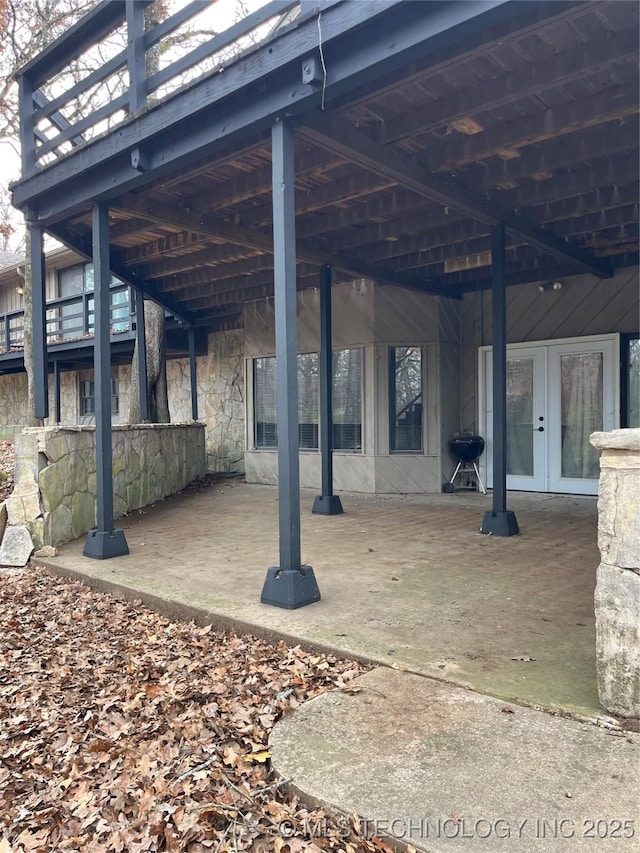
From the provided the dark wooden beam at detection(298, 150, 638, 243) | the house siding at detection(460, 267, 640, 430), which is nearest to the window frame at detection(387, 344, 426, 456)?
the house siding at detection(460, 267, 640, 430)

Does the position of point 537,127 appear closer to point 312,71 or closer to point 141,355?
point 312,71

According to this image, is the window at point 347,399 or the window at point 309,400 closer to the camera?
the window at point 347,399

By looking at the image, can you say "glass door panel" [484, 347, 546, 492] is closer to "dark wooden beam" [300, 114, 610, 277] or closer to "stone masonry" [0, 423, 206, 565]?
"dark wooden beam" [300, 114, 610, 277]

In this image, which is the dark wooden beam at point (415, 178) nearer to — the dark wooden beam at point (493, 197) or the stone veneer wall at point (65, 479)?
the dark wooden beam at point (493, 197)

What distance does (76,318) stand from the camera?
1359 cm

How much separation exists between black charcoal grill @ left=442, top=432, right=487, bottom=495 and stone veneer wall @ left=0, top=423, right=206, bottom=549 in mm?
3997

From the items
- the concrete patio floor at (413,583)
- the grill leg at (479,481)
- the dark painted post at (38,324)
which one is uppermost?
the dark painted post at (38,324)

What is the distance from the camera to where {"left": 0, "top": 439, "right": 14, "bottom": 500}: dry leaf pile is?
6.68m

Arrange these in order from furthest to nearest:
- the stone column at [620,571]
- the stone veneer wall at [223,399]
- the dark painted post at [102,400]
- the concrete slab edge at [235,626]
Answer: the stone veneer wall at [223,399] → the dark painted post at [102,400] → the concrete slab edge at [235,626] → the stone column at [620,571]

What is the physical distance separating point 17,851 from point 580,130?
4845mm

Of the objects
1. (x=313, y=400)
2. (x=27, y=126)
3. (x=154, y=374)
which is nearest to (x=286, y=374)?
(x=27, y=126)

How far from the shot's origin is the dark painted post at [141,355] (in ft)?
26.4

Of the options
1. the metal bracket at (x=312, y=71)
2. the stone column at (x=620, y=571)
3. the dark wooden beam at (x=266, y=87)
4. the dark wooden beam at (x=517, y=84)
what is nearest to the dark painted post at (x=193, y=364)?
the dark wooden beam at (x=266, y=87)

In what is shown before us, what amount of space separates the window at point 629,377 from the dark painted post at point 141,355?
5949mm
